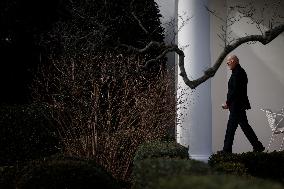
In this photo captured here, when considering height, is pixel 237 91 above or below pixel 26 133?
above

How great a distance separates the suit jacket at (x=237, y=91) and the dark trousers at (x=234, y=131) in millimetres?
126

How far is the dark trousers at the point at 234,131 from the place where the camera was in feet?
35.4

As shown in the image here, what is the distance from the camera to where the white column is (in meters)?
10.8

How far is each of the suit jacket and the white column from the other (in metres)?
0.44

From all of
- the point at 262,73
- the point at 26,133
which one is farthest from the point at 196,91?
the point at 262,73

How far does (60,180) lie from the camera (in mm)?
6625

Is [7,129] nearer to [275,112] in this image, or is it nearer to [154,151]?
[154,151]

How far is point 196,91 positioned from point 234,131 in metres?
1.10

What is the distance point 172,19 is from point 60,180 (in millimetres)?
9507

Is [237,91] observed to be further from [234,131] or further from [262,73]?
[262,73]

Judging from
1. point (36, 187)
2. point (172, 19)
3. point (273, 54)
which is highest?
point (172, 19)

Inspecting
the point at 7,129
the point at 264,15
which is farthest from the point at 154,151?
the point at 264,15

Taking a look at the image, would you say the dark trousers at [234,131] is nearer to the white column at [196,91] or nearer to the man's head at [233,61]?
the white column at [196,91]

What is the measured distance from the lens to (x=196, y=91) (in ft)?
35.7
